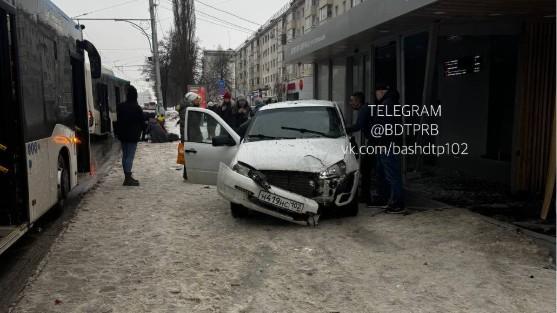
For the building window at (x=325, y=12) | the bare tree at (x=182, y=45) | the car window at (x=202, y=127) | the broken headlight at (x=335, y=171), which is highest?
the building window at (x=325, y=12)

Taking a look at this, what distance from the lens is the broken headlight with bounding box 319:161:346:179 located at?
21.4 feet

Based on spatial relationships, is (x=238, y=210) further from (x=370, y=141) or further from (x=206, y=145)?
(x=370, y=141)

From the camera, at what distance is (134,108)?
989 cm

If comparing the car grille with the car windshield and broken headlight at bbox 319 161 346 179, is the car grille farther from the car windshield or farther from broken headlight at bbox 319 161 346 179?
the car windshield

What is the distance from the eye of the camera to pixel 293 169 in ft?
21.4

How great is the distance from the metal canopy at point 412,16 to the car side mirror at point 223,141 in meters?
3.25

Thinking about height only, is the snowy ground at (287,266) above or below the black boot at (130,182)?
below

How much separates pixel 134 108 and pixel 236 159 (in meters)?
3.89

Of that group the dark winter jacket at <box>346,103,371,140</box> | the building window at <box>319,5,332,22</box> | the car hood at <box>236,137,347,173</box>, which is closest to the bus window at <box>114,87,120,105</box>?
the car hood at <box>236,137,347,173</box>

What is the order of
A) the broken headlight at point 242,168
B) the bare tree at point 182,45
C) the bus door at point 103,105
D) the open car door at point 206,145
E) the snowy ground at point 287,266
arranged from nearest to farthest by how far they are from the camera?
the snowy ground at point 287,266
the broken headlight at point 242,168
the open car door at point 206,145
the bus door at point 103,105
the bare tree at point 182,45

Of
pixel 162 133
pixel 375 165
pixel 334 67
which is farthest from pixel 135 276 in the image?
pixel 162 133

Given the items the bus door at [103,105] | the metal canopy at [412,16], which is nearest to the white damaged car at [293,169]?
the metal canopy at [412,16]

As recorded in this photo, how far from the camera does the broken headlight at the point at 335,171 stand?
257 inches

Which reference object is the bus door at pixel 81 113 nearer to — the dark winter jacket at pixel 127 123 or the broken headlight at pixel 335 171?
the dark winter jacket at pixel 127 123
